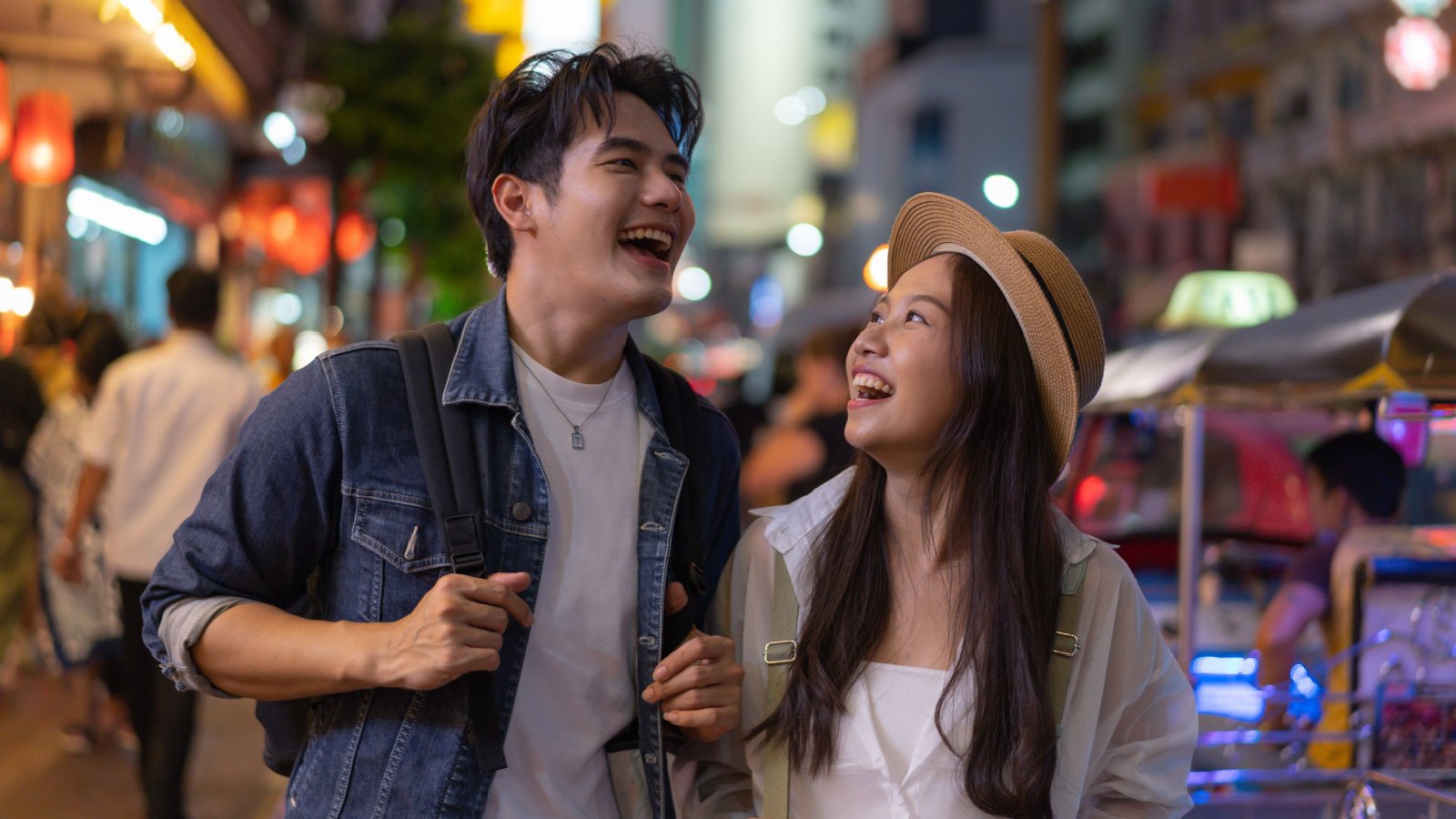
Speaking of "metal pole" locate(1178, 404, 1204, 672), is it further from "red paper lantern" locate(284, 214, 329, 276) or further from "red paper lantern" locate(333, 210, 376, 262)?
"red paper lantern" locate(284, 214, 329, 276)

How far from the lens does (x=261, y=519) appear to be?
212 cm

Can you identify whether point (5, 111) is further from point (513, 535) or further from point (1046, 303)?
point (1046, 303)

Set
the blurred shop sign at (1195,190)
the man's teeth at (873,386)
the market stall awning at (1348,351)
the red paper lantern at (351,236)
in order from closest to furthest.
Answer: the man's teeth at (873,386) → the market stall awning at (1348,351) → the red paper lantern at (351,236) → the blurred shop sign at (1195,190)

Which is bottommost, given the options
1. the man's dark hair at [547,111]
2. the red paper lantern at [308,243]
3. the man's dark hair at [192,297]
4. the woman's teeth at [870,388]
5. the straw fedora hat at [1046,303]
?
the woman's teeth at [870,388]

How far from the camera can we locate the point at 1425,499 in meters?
6.52

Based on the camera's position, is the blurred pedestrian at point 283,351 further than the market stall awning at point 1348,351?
Yes

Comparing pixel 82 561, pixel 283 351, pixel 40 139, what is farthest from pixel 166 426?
pixel 283 351

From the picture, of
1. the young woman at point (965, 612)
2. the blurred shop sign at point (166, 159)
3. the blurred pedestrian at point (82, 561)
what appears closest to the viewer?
the young woman at point (965, 612)

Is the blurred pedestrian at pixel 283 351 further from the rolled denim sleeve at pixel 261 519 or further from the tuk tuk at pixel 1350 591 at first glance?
the rolled denim sleeve at pixel 261 519

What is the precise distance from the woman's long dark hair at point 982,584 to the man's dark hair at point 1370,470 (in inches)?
152

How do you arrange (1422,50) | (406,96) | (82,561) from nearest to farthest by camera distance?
(82,561), (406,96), (1422,50)

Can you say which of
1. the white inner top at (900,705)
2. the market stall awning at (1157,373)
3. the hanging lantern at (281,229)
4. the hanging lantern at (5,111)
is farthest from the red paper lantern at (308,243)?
the white inner top at (900,705)

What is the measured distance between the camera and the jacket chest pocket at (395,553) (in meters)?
2.17

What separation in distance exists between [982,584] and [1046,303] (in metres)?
0.52
